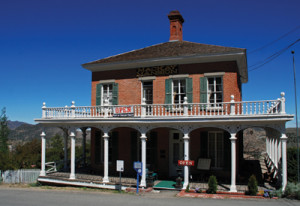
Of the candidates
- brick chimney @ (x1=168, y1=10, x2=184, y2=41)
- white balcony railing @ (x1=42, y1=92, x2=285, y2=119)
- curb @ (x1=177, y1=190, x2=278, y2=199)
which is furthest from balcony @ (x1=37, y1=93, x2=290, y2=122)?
brick chimney @ (x1=168, y1=10, x2=184, y2=41)

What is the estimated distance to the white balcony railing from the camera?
46.1ft

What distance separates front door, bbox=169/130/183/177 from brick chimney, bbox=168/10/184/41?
7831 millimetres

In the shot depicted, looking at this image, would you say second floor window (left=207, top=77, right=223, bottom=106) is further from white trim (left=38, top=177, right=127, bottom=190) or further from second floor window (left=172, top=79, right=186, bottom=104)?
white trim (left=38, top=177, right=127, bottom=190)

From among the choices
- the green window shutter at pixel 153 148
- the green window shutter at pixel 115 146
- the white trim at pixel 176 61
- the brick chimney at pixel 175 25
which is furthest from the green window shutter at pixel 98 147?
the brick chimney at pixel 175 25

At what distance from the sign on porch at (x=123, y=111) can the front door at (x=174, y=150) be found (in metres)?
3.47

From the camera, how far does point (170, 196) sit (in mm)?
13898

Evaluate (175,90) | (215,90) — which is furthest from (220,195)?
(175,90)

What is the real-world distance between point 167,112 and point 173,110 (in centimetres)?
76

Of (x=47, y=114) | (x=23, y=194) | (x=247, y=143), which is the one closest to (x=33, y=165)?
(x=47, y=114)

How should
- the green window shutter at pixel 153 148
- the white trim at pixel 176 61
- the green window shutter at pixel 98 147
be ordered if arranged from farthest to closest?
1. the green window shutter at pixel 98 147
2. the green window shutter at pixel 153 148
3. the white trim at pixel 176 61

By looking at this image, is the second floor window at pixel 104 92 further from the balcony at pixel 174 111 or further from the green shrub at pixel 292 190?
the green shrub at pixel 292 190

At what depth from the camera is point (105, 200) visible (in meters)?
13.3

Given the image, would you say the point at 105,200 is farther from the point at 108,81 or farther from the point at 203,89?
the point at 108,81

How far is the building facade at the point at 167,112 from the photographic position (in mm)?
15780
